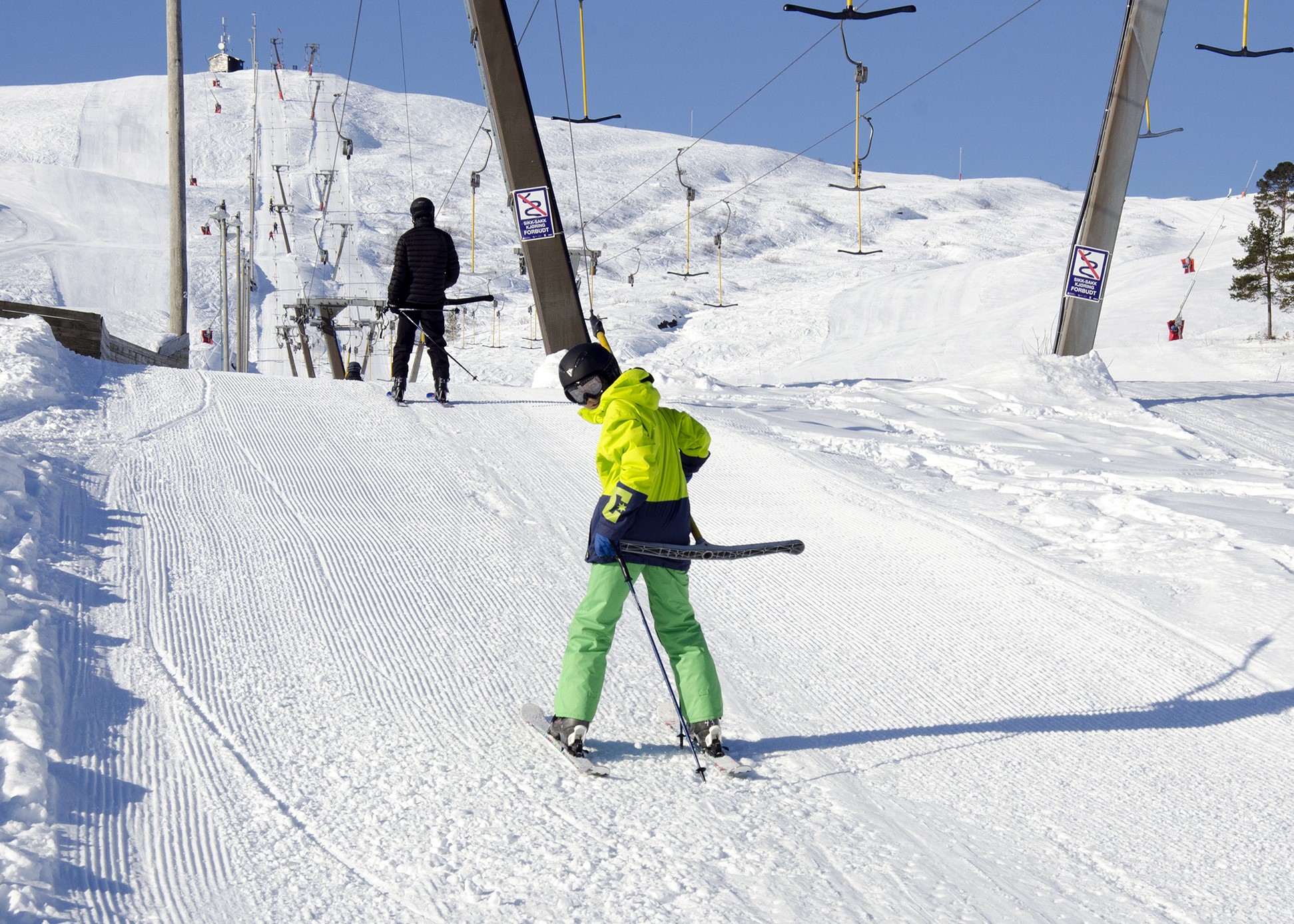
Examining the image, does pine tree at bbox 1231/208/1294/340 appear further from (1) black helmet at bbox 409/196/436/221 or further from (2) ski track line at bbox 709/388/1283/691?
(1) black helmet at bbox 409/196/436/221

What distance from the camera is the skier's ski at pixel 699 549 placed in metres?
3.86

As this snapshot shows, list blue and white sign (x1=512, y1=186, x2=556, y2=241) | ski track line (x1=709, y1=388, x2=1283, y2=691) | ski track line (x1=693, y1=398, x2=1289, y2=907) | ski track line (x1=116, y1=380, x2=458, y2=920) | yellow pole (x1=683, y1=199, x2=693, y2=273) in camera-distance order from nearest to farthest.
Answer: ski track line (x1=116, y1=380, x2=458, y2=920) → ski track line (x1=693, y1=398, x2=1289, y2=907) → ski track line (x1=709, y1=388, x2=1283, y2=691) → blue and white sign (x1=512, y1=186, x2=556, y2=241) → yellow pole (x1=683, y1=199, x2=693, y2=273)

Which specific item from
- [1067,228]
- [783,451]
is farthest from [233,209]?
[783,451]

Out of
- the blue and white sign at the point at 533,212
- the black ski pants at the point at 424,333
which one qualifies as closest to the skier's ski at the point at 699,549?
the black ski pants at the point at 424,333

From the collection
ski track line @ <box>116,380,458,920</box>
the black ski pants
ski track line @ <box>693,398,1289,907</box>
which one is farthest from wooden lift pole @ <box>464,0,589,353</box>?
ski track line @ <box>116,380,458,920</box>

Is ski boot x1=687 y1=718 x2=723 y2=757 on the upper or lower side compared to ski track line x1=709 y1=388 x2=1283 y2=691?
lower

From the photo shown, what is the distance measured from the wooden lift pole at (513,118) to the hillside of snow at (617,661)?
1908 mm

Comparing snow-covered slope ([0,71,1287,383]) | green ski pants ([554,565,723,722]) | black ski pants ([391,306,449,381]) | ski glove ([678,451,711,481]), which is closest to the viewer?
green ski pants ([554,565,723,722])

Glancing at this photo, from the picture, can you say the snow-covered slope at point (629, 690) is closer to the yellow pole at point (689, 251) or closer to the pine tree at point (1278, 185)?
the yellow pole at point (689, 251)

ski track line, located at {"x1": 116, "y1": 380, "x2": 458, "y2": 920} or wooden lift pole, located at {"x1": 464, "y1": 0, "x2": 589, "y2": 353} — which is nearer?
ski track line, located at {"x1": 116, "y1": 380, "x2": 458, "y2": 920}

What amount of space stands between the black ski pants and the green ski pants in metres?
6.08

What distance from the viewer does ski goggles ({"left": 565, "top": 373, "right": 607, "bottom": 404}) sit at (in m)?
4.04

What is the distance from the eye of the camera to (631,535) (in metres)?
3.90

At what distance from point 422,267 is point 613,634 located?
6.54m
